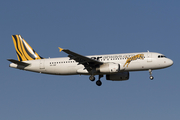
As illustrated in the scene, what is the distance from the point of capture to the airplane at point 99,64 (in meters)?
46.8

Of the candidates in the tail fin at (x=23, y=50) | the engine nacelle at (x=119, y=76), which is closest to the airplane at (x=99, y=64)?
the engine nacelle at (x=119, y=76)

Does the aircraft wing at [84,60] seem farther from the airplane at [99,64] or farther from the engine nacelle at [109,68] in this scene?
the engine nacelle at [109,68]

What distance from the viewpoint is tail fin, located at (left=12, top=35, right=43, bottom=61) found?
53.3 meters

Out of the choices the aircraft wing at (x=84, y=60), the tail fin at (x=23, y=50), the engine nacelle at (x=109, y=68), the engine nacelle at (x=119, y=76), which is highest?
the tail fin at (x=23, y=50)

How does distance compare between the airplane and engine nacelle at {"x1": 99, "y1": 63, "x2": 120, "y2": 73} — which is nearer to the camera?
engine nacelle at {"x1": 99, "y1": 63, "x2": 120, "y2": 73}

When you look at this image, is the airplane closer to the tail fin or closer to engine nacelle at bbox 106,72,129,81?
engine nacelle at bbox 106,72,129,81

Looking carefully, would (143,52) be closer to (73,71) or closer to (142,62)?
(142,62)

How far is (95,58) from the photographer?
48719 mm

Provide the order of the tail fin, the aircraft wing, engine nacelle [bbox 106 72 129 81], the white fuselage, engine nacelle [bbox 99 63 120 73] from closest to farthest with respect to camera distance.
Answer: the aircraft wing → engine nacelle [bbox 99 63 120 73] → the white fuselage → engine nacelle [bbox 106 72 129 81] → the tail fin

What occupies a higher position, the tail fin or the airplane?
the tail fin

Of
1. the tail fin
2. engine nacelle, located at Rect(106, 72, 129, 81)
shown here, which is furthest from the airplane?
the tail fin

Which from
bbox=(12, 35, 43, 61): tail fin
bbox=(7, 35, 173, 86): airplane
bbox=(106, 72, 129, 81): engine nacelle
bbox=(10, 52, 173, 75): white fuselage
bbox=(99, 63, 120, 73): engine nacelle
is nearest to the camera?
bbox=(99, 63, 120, 73): engine nacelle

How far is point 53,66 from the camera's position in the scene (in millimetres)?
49750

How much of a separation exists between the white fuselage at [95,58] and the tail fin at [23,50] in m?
2.19
